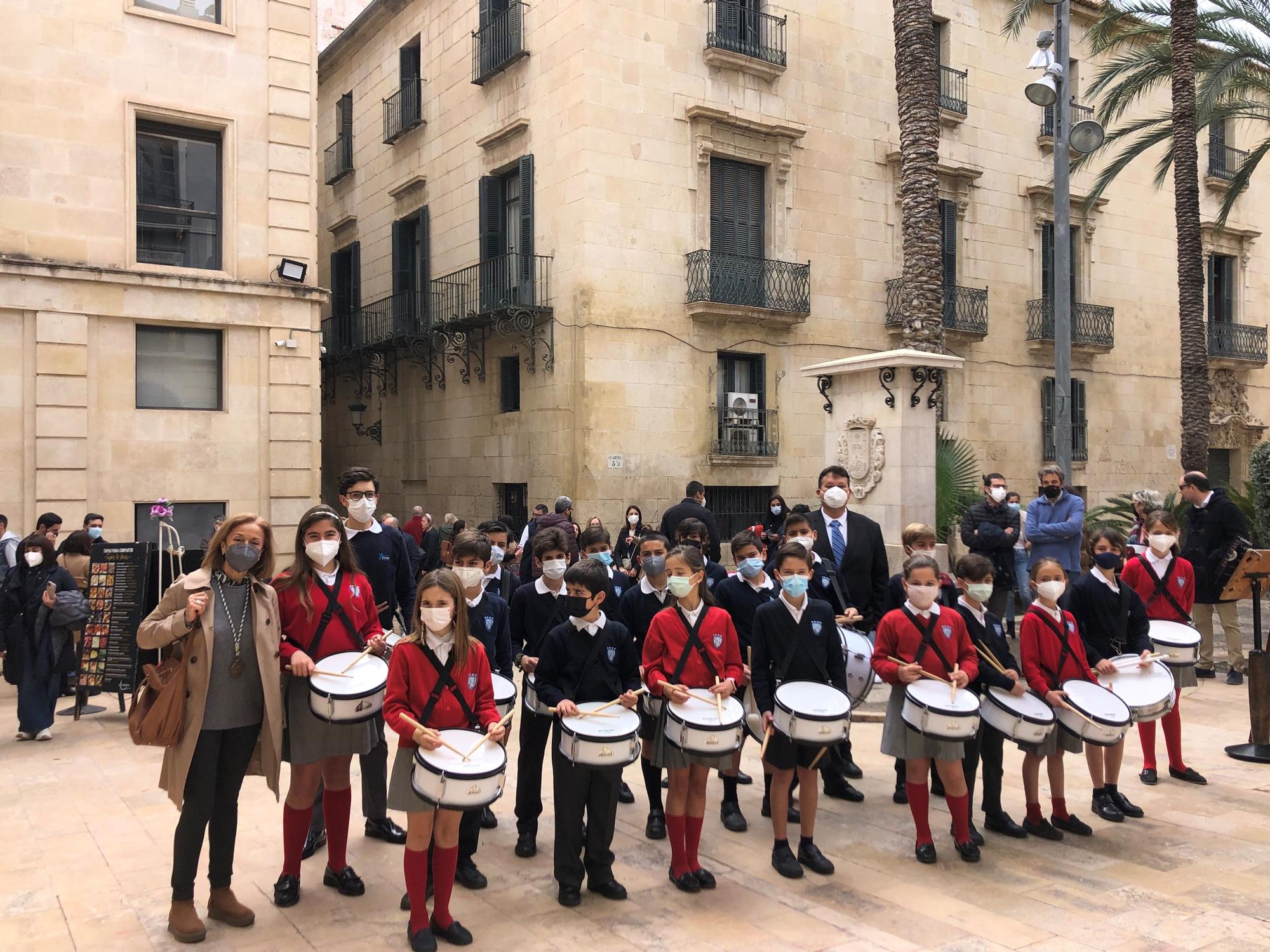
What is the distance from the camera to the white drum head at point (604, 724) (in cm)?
500

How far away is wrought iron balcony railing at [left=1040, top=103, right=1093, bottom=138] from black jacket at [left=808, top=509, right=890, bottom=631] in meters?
19.1

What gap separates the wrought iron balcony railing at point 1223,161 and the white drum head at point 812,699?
2767 cm

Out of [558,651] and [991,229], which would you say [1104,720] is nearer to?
[558,651]

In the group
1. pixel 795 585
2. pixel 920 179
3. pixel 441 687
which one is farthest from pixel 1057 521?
pixel 920 179

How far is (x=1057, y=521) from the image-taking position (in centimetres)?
1050

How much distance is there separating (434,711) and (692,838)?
1625mm

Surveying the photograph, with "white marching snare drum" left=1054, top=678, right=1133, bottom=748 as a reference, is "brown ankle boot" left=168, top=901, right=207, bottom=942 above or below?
below

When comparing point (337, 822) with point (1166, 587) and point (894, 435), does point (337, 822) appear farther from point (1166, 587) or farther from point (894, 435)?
point (894, 435)

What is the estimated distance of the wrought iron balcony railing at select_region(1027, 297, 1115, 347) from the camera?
23.6m

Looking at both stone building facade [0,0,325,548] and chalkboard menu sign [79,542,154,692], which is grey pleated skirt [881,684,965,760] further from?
stone building facade [0,0,325,548]

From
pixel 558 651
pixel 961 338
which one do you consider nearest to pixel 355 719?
pixel 558 651

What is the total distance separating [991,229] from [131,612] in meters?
19.7

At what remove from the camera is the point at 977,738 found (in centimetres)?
636

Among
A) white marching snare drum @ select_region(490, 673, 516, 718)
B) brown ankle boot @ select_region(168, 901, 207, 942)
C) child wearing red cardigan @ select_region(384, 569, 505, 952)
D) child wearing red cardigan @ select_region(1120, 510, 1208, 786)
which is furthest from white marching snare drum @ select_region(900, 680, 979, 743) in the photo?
brown ankle boot @ select_region(168, 901, 207, 942)
